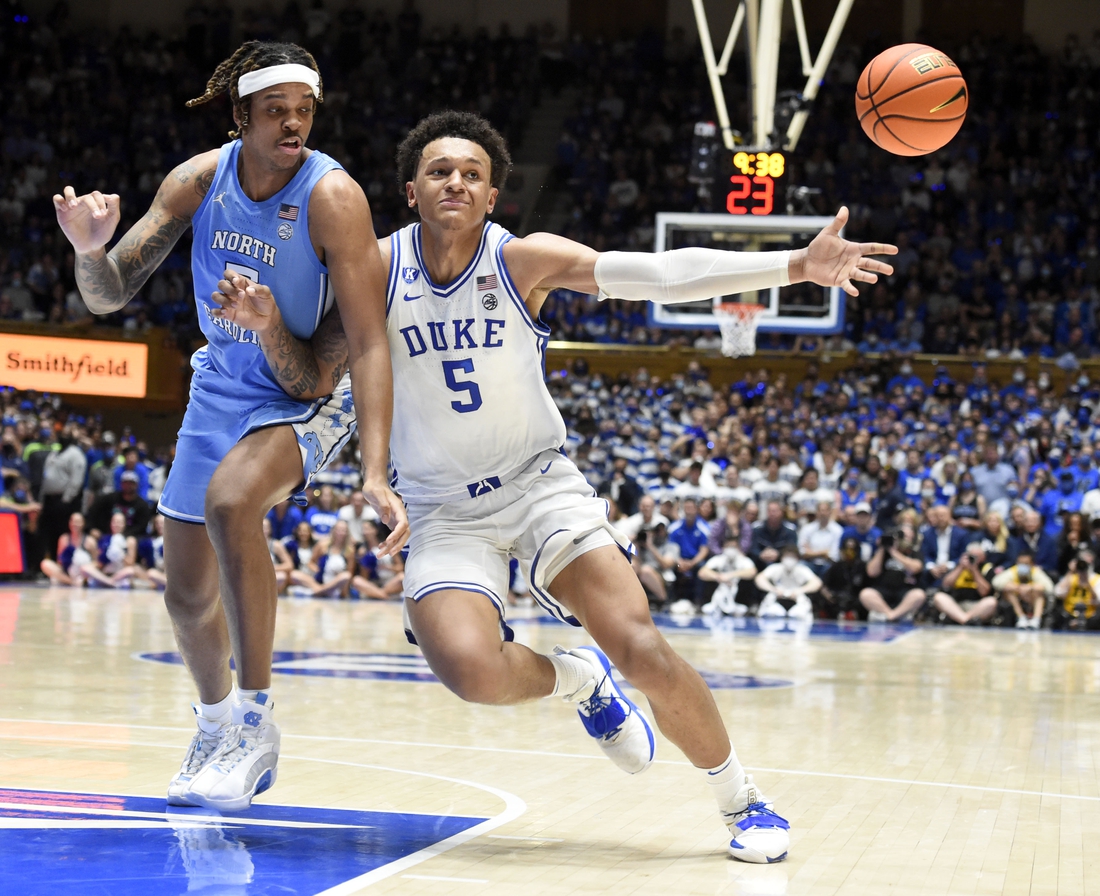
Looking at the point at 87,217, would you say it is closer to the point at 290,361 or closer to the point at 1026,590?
the point at 290,361

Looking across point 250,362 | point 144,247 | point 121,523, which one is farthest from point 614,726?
point 121,523

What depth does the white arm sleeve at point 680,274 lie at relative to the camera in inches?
156

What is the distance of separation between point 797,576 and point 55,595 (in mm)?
7808

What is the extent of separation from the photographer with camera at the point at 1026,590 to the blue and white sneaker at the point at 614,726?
10.7m

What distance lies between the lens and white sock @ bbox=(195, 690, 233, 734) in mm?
4430

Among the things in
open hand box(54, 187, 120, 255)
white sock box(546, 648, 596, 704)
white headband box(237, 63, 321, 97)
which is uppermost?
white headband box(237, 63, 321, 97)

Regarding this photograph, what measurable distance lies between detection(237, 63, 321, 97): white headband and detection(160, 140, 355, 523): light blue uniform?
249mm

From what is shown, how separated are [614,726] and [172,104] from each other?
77.7ft

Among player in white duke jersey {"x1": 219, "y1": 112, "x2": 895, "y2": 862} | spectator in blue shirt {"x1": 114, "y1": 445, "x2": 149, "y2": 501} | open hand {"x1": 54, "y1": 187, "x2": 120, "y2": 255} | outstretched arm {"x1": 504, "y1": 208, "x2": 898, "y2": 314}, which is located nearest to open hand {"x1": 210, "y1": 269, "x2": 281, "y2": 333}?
player in white duke jersey {"x1": 219, "y1": 112, "x2": 895, "y2": 862}

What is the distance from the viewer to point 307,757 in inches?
215

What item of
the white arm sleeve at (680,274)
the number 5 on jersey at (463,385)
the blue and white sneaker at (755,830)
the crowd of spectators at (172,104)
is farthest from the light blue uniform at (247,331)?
the crowd of spectators at (172,104)

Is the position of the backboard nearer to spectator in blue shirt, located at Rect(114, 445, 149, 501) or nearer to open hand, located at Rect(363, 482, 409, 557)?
spectator in blue shirt, located at Rect(114, 445, 149, 501)

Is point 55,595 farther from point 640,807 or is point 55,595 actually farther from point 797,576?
point 640,807

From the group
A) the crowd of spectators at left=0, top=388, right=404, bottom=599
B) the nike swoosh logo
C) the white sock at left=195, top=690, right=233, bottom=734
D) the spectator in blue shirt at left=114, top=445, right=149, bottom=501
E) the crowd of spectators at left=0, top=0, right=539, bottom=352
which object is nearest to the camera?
the white sock at left=195, top=690, right=233, bottom=734
